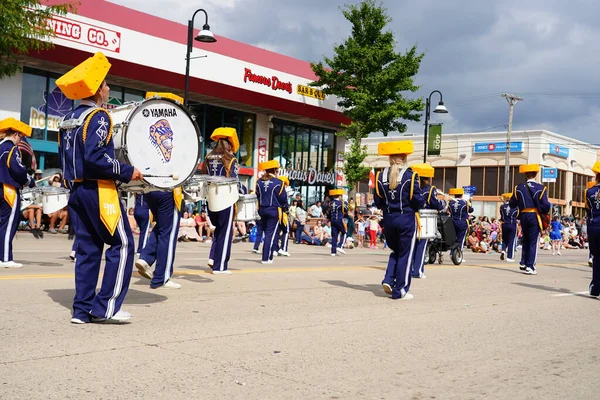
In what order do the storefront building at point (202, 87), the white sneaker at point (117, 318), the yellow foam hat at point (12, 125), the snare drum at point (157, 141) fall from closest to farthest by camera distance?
the white sneaker at point (117, 318) → the snare drum at point (157, 141) → the yellow foam hat at point (12, 125) → the storefront building at point (202, 87)

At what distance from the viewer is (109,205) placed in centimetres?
638

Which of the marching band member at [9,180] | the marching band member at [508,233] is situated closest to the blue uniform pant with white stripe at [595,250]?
the marching band member at [9,180]

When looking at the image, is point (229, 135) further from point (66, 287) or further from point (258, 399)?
point (258, 399)

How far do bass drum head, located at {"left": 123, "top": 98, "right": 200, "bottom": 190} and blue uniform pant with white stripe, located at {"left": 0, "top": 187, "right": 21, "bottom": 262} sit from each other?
453cm

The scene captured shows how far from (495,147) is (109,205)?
5849cm

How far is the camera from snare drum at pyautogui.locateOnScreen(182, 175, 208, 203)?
31.2 feet

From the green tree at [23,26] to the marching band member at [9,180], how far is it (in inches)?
409

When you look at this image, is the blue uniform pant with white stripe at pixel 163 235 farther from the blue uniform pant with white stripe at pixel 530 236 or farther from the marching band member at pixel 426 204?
the blue uniform pant with white stripe at pixel 530 236

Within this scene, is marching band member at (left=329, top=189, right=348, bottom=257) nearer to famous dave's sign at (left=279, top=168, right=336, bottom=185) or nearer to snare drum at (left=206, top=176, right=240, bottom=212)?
snare drum at (left=206, top=176, right=240, bottom=212)

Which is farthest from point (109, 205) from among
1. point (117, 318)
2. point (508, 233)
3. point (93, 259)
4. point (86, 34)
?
point (86, 34)

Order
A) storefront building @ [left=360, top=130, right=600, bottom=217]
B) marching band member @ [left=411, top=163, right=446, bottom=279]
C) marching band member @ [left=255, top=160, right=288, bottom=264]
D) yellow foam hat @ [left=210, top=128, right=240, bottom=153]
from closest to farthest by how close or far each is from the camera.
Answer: yellow foam hat @ [left=210, top=128, right=240, bottom=153], marching band member @ [left=411, top=163, right=446, bottom=279], marching band member @ [left=255, top=160, right=288, bottom=264], storefront building @ [left=360, top=130, right=600, bottom=217]

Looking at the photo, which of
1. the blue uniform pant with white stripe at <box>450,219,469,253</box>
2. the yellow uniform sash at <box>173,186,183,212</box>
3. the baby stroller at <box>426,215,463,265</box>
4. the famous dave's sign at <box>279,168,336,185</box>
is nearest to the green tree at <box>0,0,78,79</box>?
the baby stroller at <box>426,215,463,265</box>

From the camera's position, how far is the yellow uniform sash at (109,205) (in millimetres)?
6336

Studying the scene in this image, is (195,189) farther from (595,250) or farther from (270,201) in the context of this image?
(595,250)
